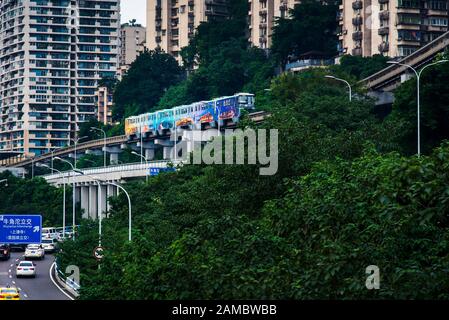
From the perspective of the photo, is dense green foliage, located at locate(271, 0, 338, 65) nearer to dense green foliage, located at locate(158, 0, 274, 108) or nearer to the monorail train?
dense green foliage, located at locate(158, 0, 274, 108)

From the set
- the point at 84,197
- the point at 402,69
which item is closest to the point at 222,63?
the point at 84,197

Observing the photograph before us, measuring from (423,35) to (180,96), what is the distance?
42838 mm

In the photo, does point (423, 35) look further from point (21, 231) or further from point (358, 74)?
point (21, 231)

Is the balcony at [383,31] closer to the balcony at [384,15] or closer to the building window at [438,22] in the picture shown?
the balcony at [384,15]

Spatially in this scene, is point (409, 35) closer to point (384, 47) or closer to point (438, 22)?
point (384, 47)

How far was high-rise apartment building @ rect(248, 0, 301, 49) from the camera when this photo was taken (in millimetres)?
175750

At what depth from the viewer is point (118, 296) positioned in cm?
4138

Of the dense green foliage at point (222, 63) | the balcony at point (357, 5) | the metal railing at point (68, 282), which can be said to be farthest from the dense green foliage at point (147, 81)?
the metal railing at point (68, 282)

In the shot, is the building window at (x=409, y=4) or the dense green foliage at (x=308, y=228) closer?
the dense green foliage at (x=308, y=228)

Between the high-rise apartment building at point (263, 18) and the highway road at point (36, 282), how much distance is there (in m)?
81.9

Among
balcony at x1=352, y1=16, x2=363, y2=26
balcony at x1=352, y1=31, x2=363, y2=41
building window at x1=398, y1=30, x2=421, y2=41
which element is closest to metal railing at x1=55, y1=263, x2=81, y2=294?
building window at x1=398, y1=30, x2=421, y2=41

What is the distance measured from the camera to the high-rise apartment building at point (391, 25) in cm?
14538

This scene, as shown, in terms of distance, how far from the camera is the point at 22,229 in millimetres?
82562

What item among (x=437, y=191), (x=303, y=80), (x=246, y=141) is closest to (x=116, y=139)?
(x=303, y=80)
